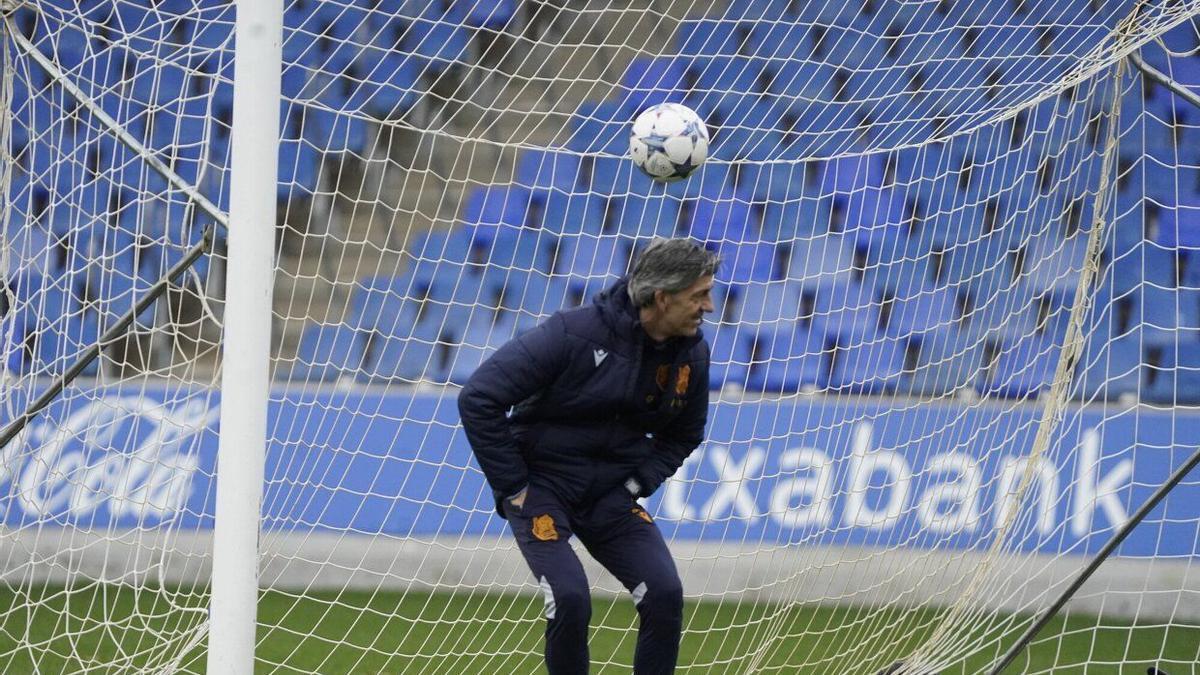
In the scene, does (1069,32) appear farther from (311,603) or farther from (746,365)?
(311,603)

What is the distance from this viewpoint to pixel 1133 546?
224 inches

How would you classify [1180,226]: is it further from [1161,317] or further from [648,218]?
[648,218]

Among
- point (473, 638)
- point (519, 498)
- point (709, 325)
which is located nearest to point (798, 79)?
point (709, 325)

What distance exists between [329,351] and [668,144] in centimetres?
268

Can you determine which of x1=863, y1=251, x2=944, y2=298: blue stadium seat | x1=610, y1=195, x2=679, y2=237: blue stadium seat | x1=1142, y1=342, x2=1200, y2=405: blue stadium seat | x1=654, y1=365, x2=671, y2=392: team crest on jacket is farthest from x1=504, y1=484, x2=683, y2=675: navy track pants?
x1=1142, y1=342, x2=1200, y2=405: blue stadium seat

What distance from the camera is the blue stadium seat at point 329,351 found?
593 cm

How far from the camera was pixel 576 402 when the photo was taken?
11.0 ft

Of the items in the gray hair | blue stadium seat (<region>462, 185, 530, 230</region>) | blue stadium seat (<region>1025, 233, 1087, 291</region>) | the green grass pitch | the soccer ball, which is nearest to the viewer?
the gray hair

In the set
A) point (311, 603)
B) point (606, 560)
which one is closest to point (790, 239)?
point (311, 603)

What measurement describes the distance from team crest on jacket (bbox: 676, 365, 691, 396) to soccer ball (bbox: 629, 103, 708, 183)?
2.50ft

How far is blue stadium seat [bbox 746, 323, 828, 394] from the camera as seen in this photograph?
237 inches

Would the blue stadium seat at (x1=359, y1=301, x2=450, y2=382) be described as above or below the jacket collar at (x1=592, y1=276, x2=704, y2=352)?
below

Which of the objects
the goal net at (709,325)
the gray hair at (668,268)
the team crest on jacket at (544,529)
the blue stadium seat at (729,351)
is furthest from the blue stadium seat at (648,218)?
the team crest on jacket at (544,529)

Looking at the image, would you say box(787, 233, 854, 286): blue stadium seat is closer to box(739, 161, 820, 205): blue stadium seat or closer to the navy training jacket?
box(739, 161, 820, 205): blue stadium seat
